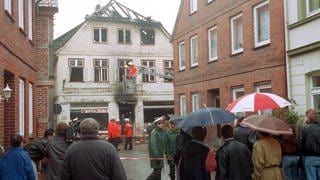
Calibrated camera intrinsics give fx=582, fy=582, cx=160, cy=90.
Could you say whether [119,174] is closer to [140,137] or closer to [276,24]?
[276,24]

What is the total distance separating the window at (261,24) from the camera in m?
20.0

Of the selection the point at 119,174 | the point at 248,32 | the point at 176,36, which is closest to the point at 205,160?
Result: the point at 119,174

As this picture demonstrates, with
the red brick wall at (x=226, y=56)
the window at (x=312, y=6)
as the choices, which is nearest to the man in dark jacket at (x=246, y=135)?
the window at (x=312, y=6)

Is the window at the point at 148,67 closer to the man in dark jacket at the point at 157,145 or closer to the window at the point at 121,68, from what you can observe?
the window at the point at 121,68

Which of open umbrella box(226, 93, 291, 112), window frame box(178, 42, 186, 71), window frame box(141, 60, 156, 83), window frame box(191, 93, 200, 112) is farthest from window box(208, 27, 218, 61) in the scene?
window frame box(141, 60, 156, 83)

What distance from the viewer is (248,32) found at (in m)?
21.1

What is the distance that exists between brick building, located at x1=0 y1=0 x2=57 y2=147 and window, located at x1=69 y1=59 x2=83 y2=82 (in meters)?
23.6

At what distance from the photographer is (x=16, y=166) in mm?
8227

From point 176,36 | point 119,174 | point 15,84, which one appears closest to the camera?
point 119,174

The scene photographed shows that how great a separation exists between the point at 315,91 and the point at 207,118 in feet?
27.1

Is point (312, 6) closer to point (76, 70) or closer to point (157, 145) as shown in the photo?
point (157, 145)

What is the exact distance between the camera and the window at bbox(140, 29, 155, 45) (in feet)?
156

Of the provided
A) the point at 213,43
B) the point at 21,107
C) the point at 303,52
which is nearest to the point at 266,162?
the point at 303,52

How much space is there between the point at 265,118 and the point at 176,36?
22174 mm
